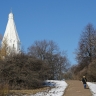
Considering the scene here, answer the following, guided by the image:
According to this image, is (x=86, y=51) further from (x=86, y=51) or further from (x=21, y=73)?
(x=21, y=73)

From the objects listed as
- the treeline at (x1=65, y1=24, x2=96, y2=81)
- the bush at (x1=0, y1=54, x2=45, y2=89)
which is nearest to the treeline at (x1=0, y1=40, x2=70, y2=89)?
the bush at (x1=0, y1=54, x2=45, y2=89)

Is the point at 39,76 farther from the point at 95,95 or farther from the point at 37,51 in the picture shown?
the point at 37,51

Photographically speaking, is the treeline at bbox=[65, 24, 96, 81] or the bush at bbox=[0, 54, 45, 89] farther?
the treeline at bbox=[65, 24, 96, 81]

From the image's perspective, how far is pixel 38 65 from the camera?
1211 inches

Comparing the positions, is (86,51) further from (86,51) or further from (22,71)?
(22,71)

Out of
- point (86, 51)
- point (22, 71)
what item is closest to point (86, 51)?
point (86, 51)

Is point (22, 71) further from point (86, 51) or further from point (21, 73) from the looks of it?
point (86, 51)

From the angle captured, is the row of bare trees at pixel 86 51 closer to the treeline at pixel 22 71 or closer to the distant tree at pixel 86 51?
the distant tree at pixel 86 51

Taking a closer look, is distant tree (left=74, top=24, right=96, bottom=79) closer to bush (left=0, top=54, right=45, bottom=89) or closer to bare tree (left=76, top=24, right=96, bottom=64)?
bare tree (left=76, top=24, right=96, bottom=64)

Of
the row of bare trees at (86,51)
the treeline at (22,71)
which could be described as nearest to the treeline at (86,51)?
the row of bare trees at (86,51)

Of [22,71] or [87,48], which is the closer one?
[22,71]

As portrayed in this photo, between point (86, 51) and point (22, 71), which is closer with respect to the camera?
point (22, 71)

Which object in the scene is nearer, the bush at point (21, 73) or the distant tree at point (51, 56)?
the bush at point (21, 73)

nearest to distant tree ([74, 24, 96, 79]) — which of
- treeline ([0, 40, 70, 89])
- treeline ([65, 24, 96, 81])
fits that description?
treeline ([65, 24, 96, 81])
